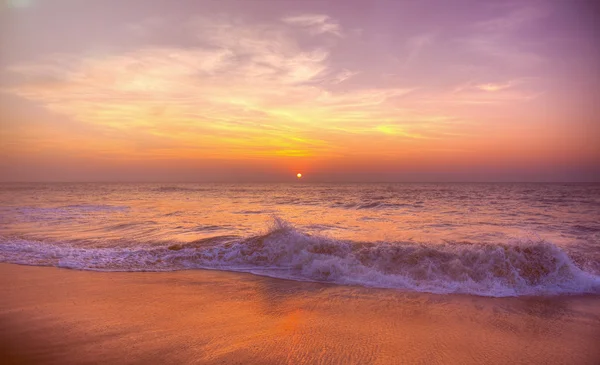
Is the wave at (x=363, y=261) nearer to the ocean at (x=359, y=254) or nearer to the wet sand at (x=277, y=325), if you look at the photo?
the ocean at (x=359, y=254)

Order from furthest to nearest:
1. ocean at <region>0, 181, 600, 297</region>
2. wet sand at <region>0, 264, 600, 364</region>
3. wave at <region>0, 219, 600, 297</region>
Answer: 1. ocean at <region>0, 181, 600, 297</region>
2. wave at <region>0, 219, 600, 297</region>
3. wet sand at <region>0, 264, 600, 364</region>

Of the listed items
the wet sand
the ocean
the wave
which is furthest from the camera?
the ocean

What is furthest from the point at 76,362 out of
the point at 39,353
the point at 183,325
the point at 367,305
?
the point at 367,305

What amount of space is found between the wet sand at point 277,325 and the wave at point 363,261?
0.78m

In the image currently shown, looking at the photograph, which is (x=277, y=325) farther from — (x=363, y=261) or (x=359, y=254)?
(x=359, y=254)

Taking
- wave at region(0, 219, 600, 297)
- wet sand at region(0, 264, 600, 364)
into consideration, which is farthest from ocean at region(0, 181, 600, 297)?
wet sand at region(0, 264, 600, 364)

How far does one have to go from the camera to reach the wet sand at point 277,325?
451 cm

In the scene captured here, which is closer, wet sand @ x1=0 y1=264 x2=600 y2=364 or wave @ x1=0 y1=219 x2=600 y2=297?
wet sand @ x1=0 y1=264 x2=600 y2=364

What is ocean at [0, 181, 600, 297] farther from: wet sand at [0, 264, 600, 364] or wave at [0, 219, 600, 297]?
wet sand at [0, 264, 600, 364]

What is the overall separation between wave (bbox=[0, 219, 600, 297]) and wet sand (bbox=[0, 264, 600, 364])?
0.78m

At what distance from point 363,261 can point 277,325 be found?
15.6 feet

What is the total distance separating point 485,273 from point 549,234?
27.6ft

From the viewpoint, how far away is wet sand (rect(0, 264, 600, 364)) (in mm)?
4508

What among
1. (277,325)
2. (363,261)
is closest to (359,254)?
(363,261)
